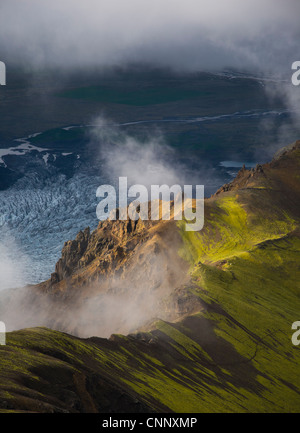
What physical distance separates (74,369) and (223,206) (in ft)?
398

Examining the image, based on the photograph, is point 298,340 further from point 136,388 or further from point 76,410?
point 76,410

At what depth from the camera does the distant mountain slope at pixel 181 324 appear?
6438 cm

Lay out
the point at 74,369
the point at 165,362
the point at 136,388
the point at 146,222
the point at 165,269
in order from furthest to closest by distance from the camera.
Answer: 1. the point at 146,222
2. the point at 165,269
3. the point at 165,362
4. the point at 136,388
5. the point at 74,369

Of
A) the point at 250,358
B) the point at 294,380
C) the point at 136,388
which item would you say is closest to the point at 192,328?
the point at 250,358

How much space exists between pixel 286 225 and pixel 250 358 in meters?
82.1

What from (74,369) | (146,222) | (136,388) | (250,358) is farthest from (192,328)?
(146,222)

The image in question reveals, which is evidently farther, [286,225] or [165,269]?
[286,225]

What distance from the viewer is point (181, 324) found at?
104 meters

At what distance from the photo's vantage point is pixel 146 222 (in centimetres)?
17800

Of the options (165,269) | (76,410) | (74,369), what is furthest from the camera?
(165,269)

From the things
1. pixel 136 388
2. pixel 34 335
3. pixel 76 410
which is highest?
pixel 34 335

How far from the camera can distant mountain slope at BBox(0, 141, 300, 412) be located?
6438 centimetres

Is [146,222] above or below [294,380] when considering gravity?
above
